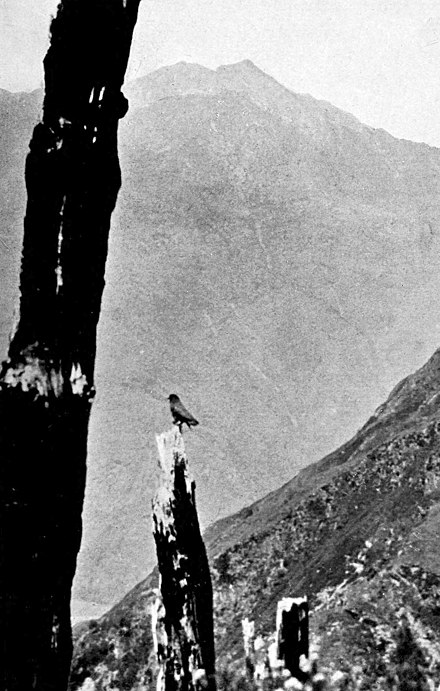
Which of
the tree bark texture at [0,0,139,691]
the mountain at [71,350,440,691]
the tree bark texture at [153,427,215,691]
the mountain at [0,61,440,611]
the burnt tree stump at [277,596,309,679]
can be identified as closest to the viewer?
the tree bark texture at [0,0,139,691]

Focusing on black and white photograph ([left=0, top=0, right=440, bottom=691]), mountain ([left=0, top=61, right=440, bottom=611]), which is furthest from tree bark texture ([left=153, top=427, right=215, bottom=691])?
mountain ([left=0, top=61, right=440, bottom=611])

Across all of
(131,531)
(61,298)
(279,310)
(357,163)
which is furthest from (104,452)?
(61,298)

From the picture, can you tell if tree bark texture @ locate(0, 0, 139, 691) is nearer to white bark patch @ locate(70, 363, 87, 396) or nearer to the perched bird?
white bark patch @ locate(70, 363, 87, 396)

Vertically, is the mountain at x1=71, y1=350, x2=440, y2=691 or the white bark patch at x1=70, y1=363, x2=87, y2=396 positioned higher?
the mountain at x1=71, y1=350, x2=440, y2=691

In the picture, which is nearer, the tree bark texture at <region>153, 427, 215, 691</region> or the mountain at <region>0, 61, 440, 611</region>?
the tree bark texture at <region>153, 427, 215, 691</region>

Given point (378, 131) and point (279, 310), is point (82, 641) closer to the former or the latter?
point (279, 310)

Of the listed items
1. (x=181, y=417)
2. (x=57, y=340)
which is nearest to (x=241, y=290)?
(x=181, y=417)
